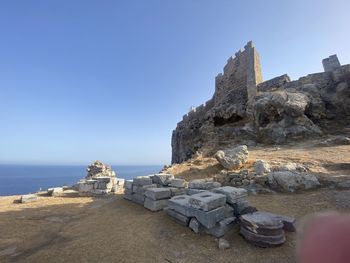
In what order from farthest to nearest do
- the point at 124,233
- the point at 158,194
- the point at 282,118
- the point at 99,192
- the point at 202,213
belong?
the point at 282,118
the point at 99,192
the point at 158,194
the point at 124,233
the point at 202,213

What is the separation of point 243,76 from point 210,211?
24304 millimetres

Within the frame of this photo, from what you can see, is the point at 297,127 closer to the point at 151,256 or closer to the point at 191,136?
the point at 191,136

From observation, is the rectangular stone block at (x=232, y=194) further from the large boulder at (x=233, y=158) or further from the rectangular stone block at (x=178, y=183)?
the large boulder at (x=233, y=158)

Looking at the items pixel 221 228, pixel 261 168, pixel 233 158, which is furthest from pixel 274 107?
pixel 221 228

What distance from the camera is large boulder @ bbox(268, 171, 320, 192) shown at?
7.82 metres

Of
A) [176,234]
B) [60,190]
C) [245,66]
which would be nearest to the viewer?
[176,234]

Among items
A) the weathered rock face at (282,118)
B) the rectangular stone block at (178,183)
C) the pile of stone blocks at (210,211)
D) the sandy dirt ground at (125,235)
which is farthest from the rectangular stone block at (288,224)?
the weathered rock face at (282,118)

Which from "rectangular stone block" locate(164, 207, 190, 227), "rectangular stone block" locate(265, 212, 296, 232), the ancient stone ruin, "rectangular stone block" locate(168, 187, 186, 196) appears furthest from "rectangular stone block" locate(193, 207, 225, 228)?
the ancient stone ruin

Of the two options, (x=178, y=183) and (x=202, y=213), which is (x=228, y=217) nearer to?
(x=202, y=213)

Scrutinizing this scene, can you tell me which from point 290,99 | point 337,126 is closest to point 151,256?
point 290,99

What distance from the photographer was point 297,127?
16938mm

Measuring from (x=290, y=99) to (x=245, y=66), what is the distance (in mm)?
9581

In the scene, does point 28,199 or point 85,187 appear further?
point 85,187

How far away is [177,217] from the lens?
602 centimetres
